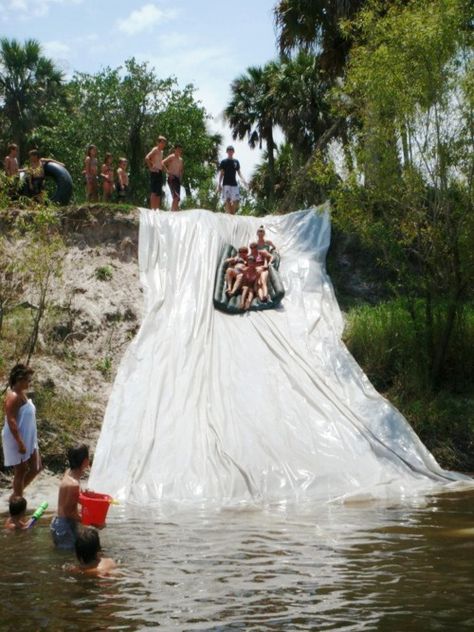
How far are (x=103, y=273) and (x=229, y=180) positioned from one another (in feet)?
15.0

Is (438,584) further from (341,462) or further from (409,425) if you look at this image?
(409,425)

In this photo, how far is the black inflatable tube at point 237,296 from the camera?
14961mm

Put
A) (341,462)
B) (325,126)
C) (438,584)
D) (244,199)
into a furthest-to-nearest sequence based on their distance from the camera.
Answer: (244,199) < (325,126) < (341,462) < (438,584)

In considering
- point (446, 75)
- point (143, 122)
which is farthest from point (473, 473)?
point (143, 122)

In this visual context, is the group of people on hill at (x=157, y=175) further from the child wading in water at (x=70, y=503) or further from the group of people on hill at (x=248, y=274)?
the child wading in water at (x=70, y=503)

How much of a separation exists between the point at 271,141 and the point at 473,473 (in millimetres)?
22592

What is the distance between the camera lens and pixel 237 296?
1536cm

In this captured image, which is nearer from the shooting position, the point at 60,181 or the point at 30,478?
the point at 30,478

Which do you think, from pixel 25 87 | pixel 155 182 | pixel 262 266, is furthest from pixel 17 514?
pixel 25 87

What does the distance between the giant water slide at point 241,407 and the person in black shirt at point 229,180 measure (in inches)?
119

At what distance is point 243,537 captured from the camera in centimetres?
783

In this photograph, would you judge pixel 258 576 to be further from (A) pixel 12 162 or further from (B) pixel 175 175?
(B) pixel 175 175

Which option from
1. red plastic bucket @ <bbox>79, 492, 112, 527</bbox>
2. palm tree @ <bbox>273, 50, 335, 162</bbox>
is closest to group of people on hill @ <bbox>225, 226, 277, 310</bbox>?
red plastic bucket @ <bbox>79, 492, 112, 527</bbox>

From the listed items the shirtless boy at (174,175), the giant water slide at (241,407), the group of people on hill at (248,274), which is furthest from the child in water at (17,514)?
the shirtless boy at (174,175)
